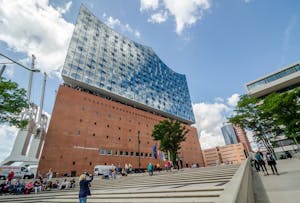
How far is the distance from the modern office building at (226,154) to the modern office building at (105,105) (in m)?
79.8

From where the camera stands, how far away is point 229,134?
580ft

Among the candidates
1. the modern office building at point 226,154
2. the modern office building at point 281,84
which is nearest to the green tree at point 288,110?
the modern office building at point 281,84

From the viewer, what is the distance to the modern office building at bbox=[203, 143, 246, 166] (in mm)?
117812

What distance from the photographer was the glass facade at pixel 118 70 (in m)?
36.5

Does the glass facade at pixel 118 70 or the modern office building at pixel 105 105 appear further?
the glass facade at pixel 118 70

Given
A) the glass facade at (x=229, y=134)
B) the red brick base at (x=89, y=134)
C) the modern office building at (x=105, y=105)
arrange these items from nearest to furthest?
the red brick base at (x=89, y=134)
the modern office building at (x=105, y=105)
the glass facade at (x=229, y=134)

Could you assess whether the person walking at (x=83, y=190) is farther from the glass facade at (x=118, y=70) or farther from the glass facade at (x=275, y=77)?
the glass facade at (x=275, y=77)

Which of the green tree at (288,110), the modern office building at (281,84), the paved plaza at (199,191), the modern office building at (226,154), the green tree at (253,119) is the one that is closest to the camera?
the paved plaza at (199,191)

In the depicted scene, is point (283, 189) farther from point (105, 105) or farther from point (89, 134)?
point (105, 105)

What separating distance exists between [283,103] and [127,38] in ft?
164

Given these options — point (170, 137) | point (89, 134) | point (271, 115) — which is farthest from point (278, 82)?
point (89, 134)

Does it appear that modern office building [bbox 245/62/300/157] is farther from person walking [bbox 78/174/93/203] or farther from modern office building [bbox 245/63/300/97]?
person walking [bbox 78/174/93/203]

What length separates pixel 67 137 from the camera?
2675 centimetres

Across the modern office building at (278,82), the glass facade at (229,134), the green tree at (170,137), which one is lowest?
the green tree at (170,137)
